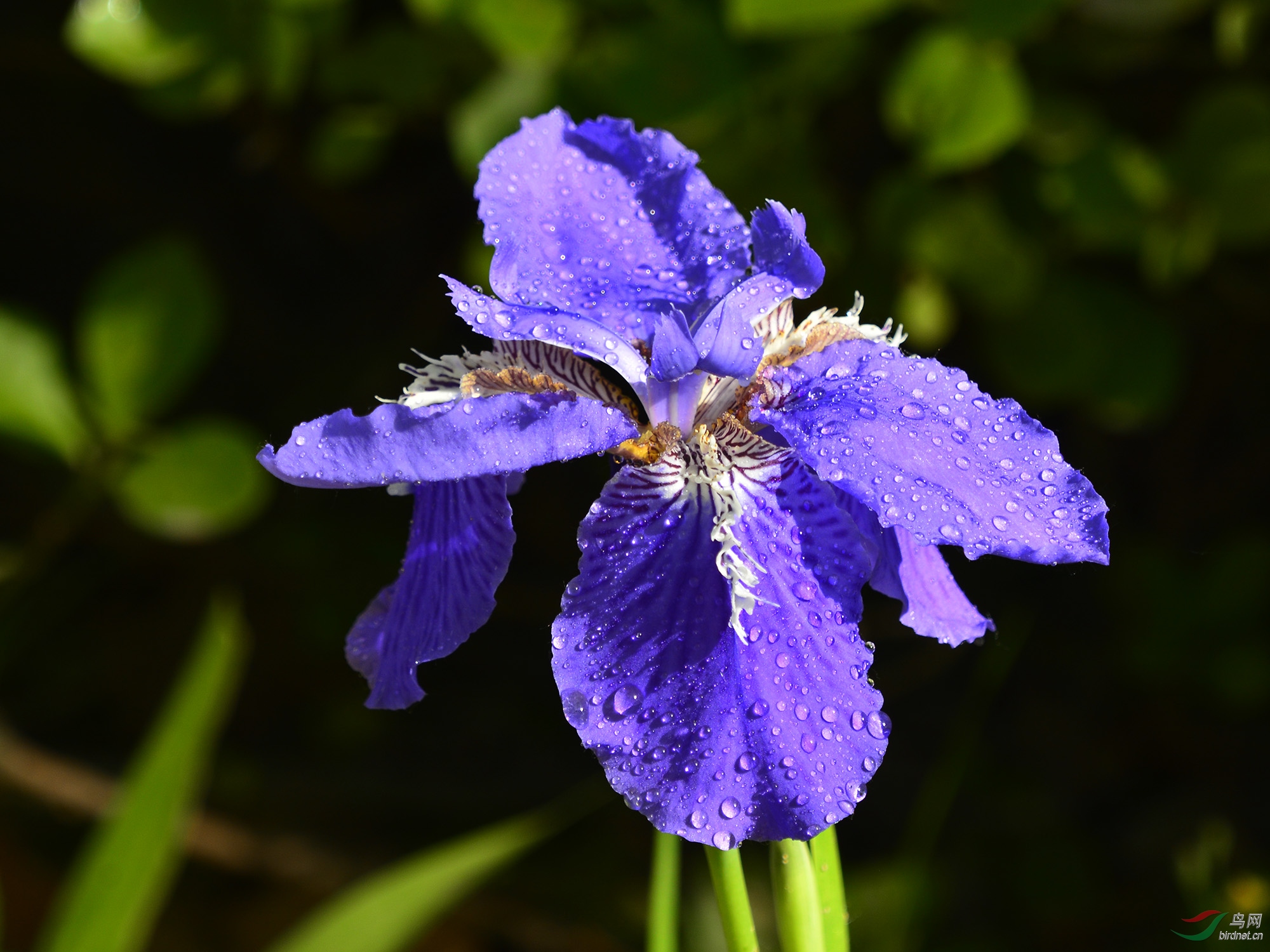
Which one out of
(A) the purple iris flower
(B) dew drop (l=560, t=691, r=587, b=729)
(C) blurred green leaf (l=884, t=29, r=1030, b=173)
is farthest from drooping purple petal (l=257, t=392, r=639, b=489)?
(C) blurred green leaf (l=884, t=29, r=1030, b=173)

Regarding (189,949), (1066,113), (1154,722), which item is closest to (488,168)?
(1066,113)

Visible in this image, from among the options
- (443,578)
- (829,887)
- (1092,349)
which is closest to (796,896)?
(829,887)

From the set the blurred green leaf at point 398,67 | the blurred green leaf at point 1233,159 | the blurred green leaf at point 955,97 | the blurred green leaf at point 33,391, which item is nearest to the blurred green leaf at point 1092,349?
the blurred green leaf at point 1233,159

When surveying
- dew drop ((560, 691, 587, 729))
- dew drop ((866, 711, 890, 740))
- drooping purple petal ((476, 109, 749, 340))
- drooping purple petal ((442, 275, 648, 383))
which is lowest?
dew drop ((866, 711, 890, 740))

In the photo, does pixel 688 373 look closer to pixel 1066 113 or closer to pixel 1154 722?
pixel 1066 113

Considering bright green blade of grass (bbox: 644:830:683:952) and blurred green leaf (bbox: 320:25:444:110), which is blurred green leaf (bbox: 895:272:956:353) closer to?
blurred green leaf (bbox: 320:25:444:110)

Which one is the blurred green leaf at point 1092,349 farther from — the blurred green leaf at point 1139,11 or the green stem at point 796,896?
the green stem at point 796,896
